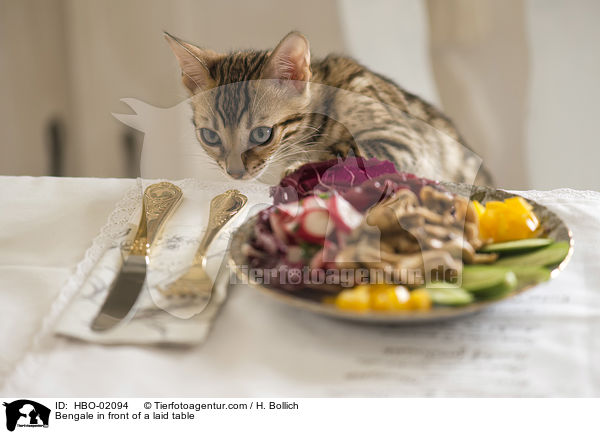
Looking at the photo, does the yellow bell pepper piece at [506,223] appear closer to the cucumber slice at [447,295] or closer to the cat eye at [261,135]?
the cucumber slice at [447,295]

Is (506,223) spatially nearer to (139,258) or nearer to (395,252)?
(395,252)

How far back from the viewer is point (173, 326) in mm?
496

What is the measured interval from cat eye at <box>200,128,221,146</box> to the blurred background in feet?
1.88

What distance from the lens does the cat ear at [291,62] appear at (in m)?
0.81

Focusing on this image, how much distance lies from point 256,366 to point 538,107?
1.35 metres

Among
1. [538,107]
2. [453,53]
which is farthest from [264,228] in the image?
[538,107]

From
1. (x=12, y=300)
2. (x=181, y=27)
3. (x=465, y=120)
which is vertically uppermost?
(x=181, y=27)

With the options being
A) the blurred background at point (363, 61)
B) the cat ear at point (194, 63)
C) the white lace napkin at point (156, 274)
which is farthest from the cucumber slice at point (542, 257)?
the blurred background at point (363, 61)

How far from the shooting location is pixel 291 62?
85cm

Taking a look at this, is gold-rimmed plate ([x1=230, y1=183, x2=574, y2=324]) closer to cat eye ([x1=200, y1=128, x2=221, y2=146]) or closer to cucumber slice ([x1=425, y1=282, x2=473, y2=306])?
cucumber slice ([x1=425, y1=282, x2=473, y2=306])

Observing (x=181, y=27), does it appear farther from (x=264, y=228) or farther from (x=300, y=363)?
(x=300, y=363)

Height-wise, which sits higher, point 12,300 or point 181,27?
point 181,27
